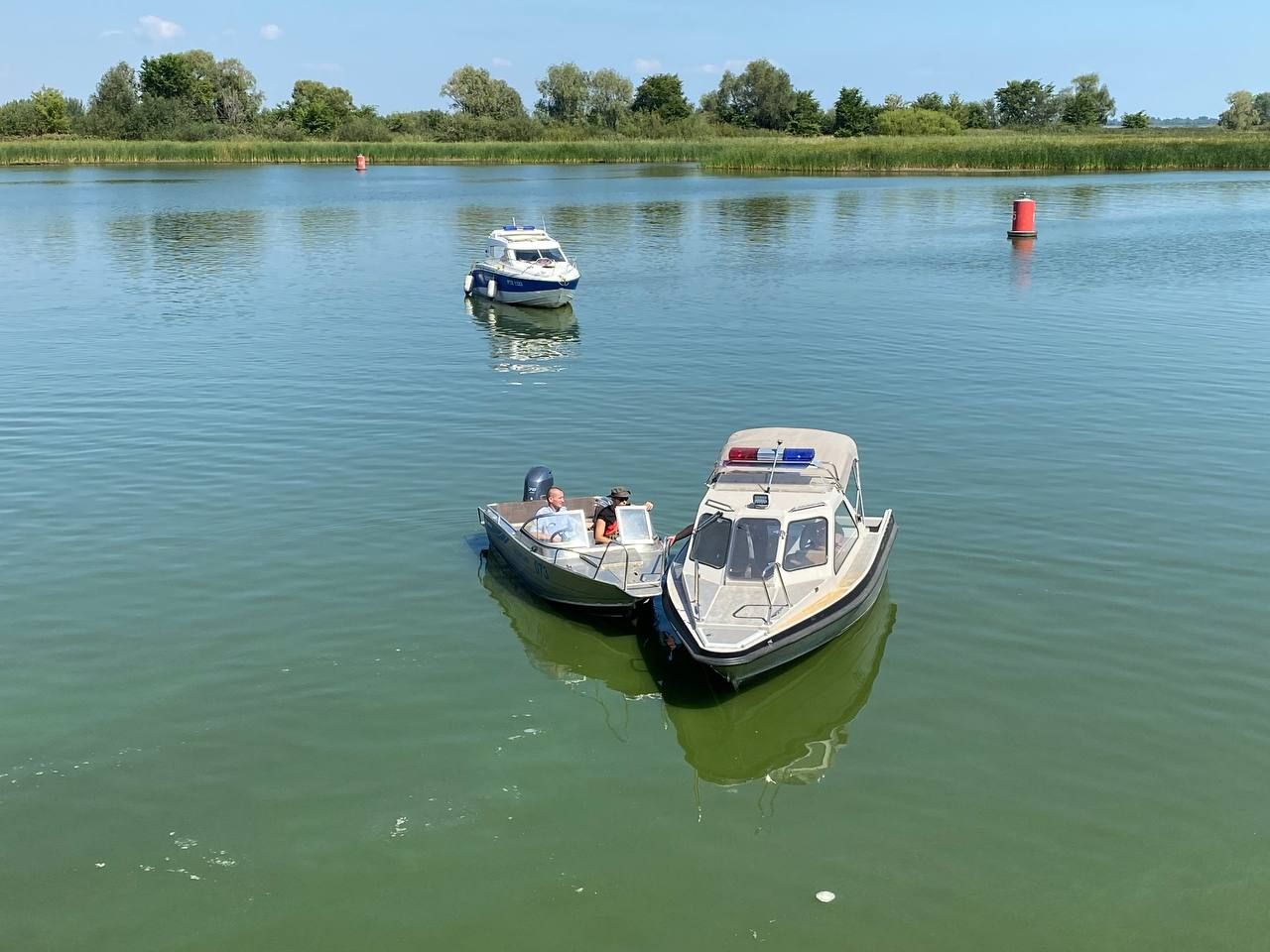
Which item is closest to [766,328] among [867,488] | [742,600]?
[867,488]

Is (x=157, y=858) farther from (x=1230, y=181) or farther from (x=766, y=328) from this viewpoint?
(x=1230, y=181)

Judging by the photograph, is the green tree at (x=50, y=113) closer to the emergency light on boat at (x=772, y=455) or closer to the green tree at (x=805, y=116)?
the green tree at (x=805, y=116)

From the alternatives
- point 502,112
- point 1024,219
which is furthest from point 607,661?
point 502,112

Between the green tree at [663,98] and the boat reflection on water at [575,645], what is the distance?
173 metres

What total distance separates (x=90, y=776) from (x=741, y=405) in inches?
742

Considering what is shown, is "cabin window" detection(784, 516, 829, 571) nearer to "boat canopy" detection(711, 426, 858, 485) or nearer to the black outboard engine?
"boat canopy" detection(711, 426, 858, 485)

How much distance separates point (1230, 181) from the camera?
92.7 metres

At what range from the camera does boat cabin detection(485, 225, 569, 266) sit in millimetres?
46312

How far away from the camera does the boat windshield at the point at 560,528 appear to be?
18734 mm

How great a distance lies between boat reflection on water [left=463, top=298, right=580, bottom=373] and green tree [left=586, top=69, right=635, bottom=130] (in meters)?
145

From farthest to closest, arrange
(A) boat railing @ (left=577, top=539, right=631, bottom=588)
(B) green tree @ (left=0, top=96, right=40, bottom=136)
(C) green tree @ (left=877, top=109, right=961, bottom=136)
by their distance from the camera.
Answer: (B) green tree @ (left=0, top=96, right=40, bottom=136), (C) green tree @ (left=877, top=109, right=961, bottom=136), (A) boat railing @ (left=577, top=539, right=631, bottom=588)

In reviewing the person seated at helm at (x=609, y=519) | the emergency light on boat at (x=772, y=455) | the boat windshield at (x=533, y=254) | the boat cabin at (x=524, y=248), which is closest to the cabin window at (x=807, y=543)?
the emergency light on boat at (x=772, y=455)

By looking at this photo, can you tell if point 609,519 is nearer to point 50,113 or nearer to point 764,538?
point 764,538

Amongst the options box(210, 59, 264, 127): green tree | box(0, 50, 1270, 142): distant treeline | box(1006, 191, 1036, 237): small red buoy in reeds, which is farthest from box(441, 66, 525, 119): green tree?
box(1006, 191, 1036, 237): small red buoy in reeds
